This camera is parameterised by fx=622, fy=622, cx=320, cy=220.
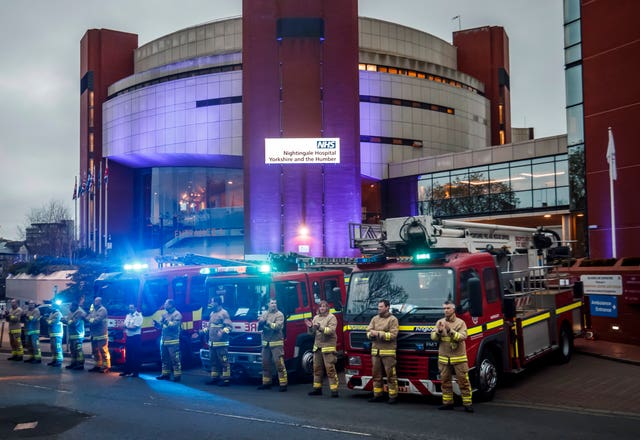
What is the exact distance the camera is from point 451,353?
973 cm

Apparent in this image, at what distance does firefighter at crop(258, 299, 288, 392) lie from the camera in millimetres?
12594

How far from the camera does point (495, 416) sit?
374 inches

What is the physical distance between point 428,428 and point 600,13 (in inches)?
995

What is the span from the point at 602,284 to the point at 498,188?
78.1 feet

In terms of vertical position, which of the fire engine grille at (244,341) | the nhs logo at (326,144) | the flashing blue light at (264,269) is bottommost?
the fire engine grille at (244,341)

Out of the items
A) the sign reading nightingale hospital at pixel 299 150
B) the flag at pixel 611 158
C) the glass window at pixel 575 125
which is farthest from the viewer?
the sign reading nightingale hospital at pixel 299 150

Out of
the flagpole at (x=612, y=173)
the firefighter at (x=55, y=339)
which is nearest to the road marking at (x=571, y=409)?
the firefighter at (x=55, y=339)

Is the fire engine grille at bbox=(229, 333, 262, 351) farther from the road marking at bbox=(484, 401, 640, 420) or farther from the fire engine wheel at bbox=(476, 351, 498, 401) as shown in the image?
the road marking at bbox=(484, 401, 640, 420)

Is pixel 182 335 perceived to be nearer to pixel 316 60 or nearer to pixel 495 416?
pixel 495 416

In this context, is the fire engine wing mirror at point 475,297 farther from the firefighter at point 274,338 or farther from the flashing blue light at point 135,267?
the flashing blue light at point 135,267

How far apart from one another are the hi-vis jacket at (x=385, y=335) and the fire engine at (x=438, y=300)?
0.24 m

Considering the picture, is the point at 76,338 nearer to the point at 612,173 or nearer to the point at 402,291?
the point at 402,291

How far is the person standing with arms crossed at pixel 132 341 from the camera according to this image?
49.9 ft

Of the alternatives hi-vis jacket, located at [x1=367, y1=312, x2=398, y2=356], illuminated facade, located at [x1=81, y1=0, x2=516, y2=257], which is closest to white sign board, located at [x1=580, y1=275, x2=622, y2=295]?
hi-vis jacket, located at [x1=367, y1=312, x2=398, y2=356]
